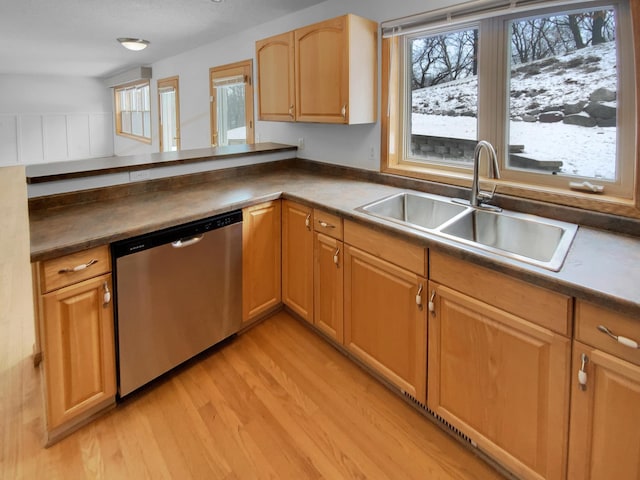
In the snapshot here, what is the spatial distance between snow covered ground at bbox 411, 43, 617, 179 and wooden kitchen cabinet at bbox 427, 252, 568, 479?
2.92 ft

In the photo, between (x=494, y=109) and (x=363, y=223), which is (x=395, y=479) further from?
(x=494, y=109)

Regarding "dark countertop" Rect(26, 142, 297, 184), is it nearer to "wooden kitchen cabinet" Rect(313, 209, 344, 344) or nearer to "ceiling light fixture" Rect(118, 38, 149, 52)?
"wooden kitchen cabinet" Rect(313, 209, 344, 344)

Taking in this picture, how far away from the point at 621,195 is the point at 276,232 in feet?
5.93

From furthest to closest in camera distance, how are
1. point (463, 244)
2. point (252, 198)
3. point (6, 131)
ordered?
1. point (6, 131)
2. point (252, 198)
3. point (463, 244)

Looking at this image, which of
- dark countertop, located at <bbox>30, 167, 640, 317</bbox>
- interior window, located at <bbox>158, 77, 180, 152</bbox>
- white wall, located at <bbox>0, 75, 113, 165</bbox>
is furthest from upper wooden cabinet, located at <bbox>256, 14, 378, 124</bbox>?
white wall, located at <bbox>0, 75, 113, 165</bbox>

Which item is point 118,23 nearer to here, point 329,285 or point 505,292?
point 329,285

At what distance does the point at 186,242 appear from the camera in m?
2.01

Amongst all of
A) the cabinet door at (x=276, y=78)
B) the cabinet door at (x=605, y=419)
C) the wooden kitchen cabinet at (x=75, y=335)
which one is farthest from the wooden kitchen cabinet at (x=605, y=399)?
the cabinet door at (x=276, y=78)

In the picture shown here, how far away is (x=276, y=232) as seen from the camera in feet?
8.44

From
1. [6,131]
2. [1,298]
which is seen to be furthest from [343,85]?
[6,131]

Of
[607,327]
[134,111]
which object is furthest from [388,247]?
[134,111]

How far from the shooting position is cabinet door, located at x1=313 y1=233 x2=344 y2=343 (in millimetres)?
2203

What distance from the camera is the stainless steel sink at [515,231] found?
1761 millimetres

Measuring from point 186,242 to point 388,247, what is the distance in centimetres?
100
